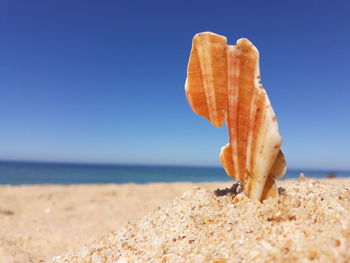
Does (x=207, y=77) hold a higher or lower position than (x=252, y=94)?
higher

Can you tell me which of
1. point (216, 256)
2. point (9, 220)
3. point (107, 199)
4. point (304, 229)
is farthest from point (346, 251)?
point (107, 199)

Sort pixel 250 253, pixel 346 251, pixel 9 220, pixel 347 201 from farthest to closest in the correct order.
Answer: pixel 9 220
pixel 347 201
pixel 250 253
pixel 346 251

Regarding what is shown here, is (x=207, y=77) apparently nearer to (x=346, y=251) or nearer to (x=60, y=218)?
(x=346, y=251)

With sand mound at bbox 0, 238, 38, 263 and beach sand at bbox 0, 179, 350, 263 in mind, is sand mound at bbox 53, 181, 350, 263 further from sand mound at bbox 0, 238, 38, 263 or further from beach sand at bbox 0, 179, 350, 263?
sand mound at bbox 0, 238, 38, 263

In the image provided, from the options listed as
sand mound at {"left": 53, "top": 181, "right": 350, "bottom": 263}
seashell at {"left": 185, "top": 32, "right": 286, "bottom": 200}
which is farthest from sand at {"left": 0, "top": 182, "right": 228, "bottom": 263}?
seashell at {"left": 185, "top": 32, "right": 286, "bottom": 200}

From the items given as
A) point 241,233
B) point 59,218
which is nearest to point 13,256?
point 241,233

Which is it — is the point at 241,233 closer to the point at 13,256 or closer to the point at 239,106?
the point at 239,106
